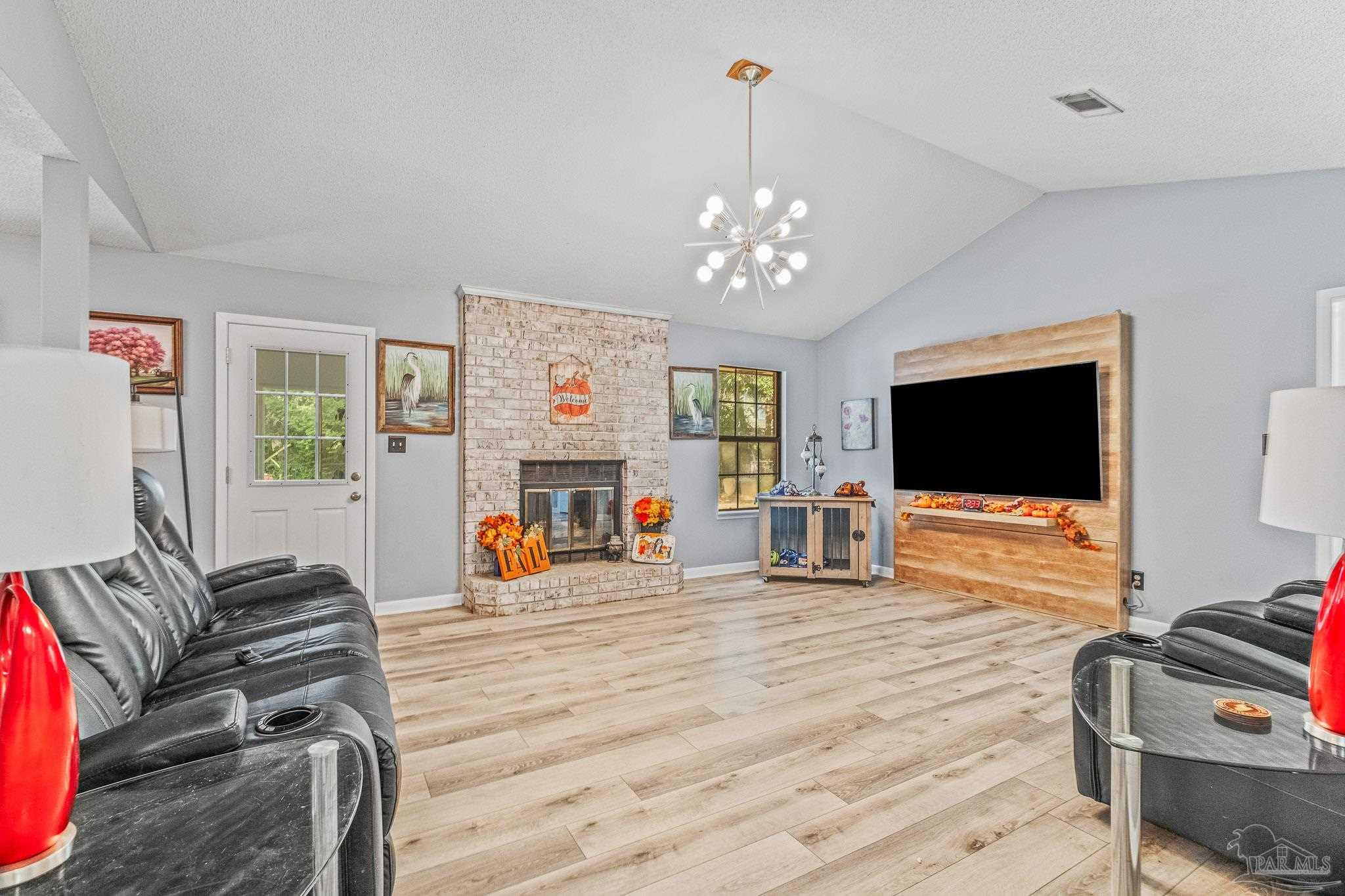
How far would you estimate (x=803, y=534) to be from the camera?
230 inches

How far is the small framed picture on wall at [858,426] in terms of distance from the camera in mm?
6199

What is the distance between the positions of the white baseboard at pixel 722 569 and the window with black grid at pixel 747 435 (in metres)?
0.54

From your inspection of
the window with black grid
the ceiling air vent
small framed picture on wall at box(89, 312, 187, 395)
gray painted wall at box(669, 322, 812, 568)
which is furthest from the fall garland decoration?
small framed picture on wall at box(89, 312, 187, 395)

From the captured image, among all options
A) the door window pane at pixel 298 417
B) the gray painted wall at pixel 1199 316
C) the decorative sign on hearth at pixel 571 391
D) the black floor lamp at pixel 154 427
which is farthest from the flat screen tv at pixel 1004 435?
the black floor lamp at pixel 154 427

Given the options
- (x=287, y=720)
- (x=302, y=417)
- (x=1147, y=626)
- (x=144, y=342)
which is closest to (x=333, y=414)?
(x=302, y=417)

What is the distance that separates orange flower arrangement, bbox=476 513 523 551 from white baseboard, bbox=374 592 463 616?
1.51 feet

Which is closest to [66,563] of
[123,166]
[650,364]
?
[123,166]

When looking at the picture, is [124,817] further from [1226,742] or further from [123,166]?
[123,166]

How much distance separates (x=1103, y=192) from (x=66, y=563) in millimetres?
5535

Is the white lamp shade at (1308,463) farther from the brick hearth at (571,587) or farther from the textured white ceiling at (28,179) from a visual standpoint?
the brick hearth at (571,587)

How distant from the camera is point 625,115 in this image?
11.2 feet

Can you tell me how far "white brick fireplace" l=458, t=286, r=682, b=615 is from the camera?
495 cm

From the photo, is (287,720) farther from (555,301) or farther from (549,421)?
(555,301)

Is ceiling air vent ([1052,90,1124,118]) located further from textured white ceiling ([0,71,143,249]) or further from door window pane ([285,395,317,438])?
door window pane ([285,395,317,438])
